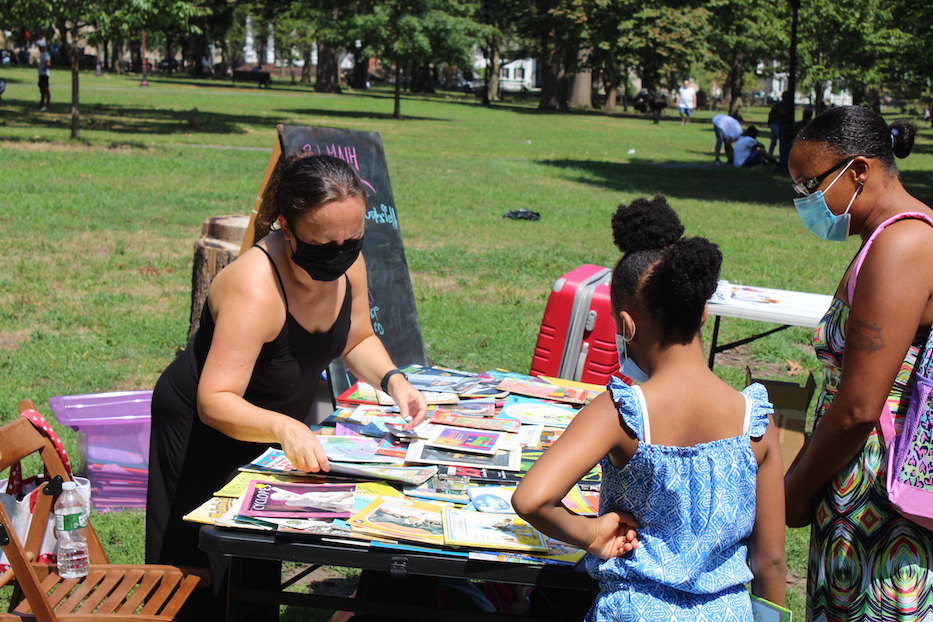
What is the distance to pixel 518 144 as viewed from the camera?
957 inches

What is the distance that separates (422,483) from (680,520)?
0.87 m

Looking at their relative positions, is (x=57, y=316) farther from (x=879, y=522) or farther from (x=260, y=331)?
(x=879, y=522)

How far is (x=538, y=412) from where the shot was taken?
3.26 m

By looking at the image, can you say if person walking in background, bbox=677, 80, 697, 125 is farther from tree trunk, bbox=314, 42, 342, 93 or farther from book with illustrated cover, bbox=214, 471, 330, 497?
book with illustrated cover, bbox=214, 471, 330, 497

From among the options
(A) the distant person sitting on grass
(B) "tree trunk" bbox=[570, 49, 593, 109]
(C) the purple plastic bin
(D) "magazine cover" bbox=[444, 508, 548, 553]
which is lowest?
(C) the purple plastic bin

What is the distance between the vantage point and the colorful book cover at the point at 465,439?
2.81 meters

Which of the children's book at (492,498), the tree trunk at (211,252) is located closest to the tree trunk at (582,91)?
the tree trunk at (211,252)

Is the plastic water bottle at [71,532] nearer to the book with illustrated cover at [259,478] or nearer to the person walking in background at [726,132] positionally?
the book with illustrated cover at [259,478]

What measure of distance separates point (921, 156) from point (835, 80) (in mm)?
9352

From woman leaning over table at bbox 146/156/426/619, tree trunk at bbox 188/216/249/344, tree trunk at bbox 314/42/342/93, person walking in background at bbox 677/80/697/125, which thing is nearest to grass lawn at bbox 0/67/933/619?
tree trunk at bbox 188/216/249/344

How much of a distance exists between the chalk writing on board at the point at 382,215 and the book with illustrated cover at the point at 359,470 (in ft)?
7.48

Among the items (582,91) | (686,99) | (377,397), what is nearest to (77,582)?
(377,397)

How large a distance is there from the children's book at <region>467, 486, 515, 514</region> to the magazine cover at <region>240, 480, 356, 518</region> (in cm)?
35

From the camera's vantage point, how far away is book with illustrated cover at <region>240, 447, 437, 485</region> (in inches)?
99.3
